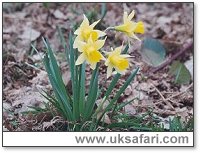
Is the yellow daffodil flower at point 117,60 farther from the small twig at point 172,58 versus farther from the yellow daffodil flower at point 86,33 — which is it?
the small twig at point 172,58

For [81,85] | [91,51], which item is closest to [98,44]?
[91,51]

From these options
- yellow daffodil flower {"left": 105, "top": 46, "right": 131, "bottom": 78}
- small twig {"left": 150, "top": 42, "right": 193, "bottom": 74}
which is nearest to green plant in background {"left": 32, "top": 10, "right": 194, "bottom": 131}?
yellow daffodil flower {"left": 105, "top": 46, "right": 131, "bottom": 78}

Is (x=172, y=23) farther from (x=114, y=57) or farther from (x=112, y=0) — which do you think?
(x=114, y=57)

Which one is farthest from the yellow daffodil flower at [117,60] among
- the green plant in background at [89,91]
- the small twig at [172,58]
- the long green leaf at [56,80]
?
the small twig at [172,58]

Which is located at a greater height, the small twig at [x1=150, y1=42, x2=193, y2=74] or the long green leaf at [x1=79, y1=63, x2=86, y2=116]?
the small twig at [x1=150, y1=42, x2=193, y2=74]

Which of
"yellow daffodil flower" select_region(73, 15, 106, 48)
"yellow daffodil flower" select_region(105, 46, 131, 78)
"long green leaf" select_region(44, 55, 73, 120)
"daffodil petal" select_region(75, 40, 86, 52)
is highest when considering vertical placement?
"yellow daffodil flower" select_region(73, 15, 106, 48)

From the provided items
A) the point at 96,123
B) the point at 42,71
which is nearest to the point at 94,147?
the point at 96,123

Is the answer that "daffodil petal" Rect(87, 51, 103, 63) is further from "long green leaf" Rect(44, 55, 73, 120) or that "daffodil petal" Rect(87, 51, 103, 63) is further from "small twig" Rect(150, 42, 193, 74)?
"small twig" Rect(150, 42, 193, 74)

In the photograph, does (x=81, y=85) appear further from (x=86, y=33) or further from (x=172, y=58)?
(x=172, y=58)
